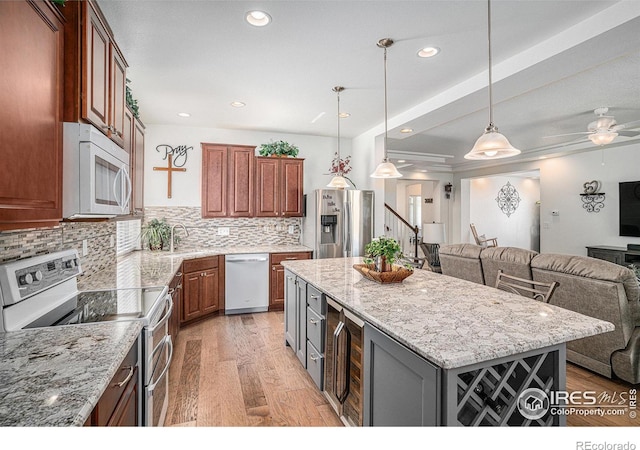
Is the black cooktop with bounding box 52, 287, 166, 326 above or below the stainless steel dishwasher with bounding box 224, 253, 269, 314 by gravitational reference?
above

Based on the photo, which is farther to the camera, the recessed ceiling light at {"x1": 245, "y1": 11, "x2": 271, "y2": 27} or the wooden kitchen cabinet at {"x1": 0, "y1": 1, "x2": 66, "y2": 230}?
the recessed ceiling light at {"x1": 245, "y1": 11, "x2": 271, "y2": 27}

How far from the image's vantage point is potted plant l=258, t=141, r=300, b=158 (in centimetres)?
477

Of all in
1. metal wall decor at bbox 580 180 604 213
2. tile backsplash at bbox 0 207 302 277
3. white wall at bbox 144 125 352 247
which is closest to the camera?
tile backsplash at bbox 0 207 302 277

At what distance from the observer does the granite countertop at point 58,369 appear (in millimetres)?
859

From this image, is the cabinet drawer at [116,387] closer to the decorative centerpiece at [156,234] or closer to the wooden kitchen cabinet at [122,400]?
the wooden kitchen cabinet at [122,400]

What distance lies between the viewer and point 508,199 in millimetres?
9227

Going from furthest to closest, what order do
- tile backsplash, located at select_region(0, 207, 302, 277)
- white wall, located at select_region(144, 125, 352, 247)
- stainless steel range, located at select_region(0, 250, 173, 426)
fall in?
white wall, located at select_region(144, 125, 352, 247)
tile backsplash, located at select_region(0, 207, 302, 277)
stainless steel range, located at select_region(0, 250, 173, 426)

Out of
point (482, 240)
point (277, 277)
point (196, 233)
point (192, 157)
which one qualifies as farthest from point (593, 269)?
point (482, 240)

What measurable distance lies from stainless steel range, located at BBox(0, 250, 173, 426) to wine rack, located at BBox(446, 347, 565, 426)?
1.42 m

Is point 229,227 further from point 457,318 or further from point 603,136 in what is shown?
point 603,136

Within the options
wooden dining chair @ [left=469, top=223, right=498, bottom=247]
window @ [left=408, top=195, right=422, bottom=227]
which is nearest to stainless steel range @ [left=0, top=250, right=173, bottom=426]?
wooden dining chair @ [left=469, top=223, right=498, bottom=247]

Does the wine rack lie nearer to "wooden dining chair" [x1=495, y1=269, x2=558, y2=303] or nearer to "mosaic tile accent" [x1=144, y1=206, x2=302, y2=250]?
"wooden dining chair" [x1=495, y1=269, x2=558, y2=303]

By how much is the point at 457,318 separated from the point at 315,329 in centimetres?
118

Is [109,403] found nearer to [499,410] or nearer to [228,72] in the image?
[499,410]
